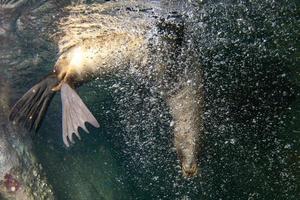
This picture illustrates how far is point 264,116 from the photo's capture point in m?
7.48

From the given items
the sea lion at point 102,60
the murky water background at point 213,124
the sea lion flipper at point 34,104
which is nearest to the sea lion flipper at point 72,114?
the sea lion at point 102,60

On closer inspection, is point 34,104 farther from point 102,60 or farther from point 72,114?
point 102,60

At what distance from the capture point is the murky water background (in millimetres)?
5832

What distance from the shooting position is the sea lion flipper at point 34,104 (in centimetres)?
415

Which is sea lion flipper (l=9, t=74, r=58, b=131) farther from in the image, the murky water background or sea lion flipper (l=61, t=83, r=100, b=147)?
the murky water background

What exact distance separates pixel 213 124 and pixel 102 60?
2790 millimetres

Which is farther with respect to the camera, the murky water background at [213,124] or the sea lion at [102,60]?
the murky water background at [213,124]

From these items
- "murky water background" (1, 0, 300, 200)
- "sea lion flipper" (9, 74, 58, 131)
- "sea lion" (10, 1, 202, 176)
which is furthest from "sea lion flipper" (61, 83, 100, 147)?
"murky water background" (1, 0, 300, 200)

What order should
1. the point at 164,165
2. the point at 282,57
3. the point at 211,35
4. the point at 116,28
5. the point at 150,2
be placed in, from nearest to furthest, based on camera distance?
the point at 150,2
the point at 116,28
the point at 211,35
the point at 282,57
the point at 164,165

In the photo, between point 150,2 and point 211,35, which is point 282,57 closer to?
point 211,35

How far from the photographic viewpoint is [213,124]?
738 centimetres

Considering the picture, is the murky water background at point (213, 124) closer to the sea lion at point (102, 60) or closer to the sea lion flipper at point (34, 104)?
the sea lion at point (102, 60)

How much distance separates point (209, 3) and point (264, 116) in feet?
11.1

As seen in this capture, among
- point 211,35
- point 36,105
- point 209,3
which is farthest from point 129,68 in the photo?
point 36,105
